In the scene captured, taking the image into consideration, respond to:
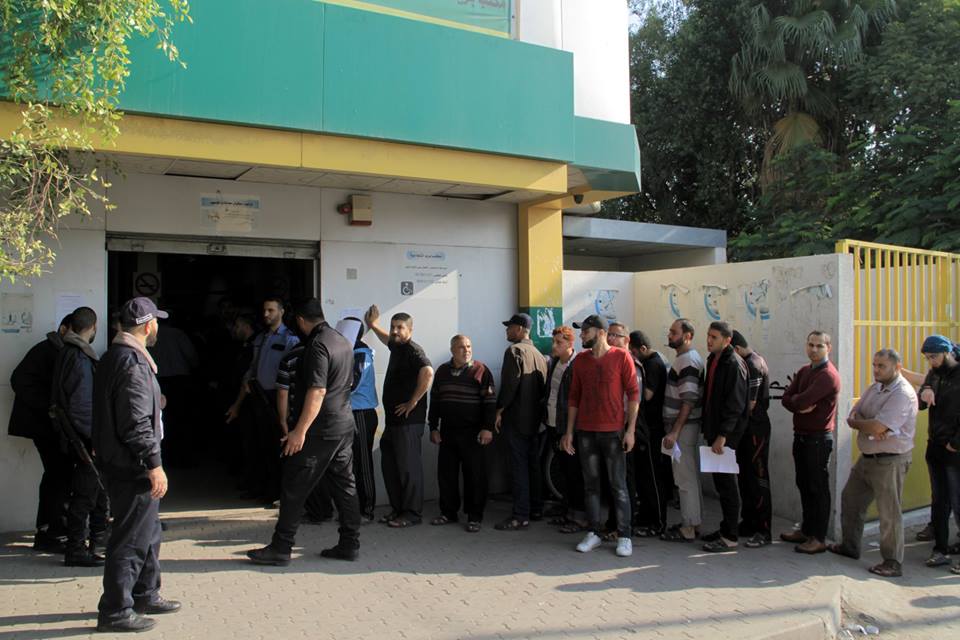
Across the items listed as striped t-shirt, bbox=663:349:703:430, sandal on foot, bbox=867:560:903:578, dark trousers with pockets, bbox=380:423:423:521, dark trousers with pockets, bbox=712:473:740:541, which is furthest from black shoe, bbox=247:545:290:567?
sandal on foot, bbox=867:560:903:578

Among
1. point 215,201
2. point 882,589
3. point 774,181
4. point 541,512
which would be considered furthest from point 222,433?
point 774,181

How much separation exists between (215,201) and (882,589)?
21.1 ft

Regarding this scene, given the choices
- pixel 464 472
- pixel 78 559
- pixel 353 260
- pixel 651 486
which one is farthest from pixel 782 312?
pixel 78 559

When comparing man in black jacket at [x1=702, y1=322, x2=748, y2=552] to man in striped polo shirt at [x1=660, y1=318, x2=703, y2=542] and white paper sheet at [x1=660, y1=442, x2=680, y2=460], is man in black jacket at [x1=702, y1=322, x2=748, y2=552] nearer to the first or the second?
man in striped polo shirt at [x1=660, y1=318, x2=703, y2=542]

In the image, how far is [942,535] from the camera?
645 cm

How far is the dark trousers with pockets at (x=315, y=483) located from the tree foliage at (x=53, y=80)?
2166 millimetres

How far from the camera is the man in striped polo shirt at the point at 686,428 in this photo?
21.3 feet

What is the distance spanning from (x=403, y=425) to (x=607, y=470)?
6.12ft

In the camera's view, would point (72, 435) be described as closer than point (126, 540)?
No

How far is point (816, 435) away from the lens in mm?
6324

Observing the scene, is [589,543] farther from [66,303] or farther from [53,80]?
[53,80]

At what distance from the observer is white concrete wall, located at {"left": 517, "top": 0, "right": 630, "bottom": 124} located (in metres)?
7.90

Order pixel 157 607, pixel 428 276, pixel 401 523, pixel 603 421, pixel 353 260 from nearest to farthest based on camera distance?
pixel 157 607 → pixel 603 421 → pixel 401 523 → pixel 353 260 → pixel 428 276

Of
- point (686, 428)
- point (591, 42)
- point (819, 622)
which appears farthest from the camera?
point (591, 42)
